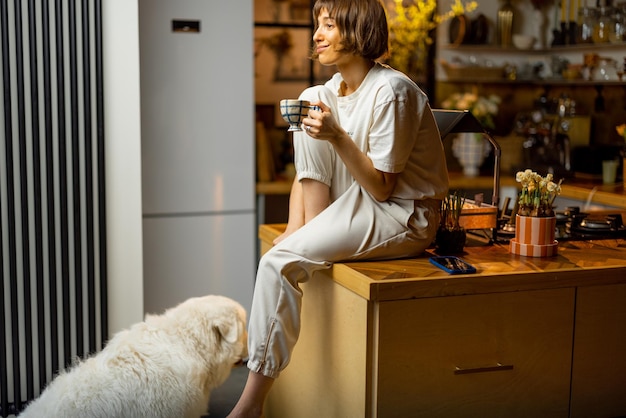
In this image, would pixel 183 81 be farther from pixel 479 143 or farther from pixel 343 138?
pixel 479 143

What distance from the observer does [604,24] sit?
4.31 meters

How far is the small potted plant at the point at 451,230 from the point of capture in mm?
2369

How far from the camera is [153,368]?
94.6 inches

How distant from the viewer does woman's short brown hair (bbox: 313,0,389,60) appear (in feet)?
7.18

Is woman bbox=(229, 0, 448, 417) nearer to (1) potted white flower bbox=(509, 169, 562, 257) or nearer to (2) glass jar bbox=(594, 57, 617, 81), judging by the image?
(1) potted white flower bbox=(509, 169, 562, 257)

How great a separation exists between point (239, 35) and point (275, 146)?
1230 mm

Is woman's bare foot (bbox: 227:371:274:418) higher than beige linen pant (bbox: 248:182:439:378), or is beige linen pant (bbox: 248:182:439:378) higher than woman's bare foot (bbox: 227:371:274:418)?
beige linen pant (bbox: 248:182:439:378)

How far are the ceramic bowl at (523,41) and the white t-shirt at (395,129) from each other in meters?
2.79

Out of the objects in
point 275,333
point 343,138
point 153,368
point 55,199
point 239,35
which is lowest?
point 153,368

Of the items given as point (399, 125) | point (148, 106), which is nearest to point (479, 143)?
point (148, 106)

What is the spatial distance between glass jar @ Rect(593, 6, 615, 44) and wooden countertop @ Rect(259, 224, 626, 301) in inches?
89.0

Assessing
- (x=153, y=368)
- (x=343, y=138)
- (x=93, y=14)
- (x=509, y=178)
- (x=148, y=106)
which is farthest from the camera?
(x=509, y=178)

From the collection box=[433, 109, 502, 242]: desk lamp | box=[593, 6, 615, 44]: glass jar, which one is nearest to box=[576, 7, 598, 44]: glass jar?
box=[593, 6, 615, 44]: glass jar

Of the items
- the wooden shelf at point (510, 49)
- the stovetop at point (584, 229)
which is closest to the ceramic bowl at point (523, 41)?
the wooden shelf at point (510, 49)
